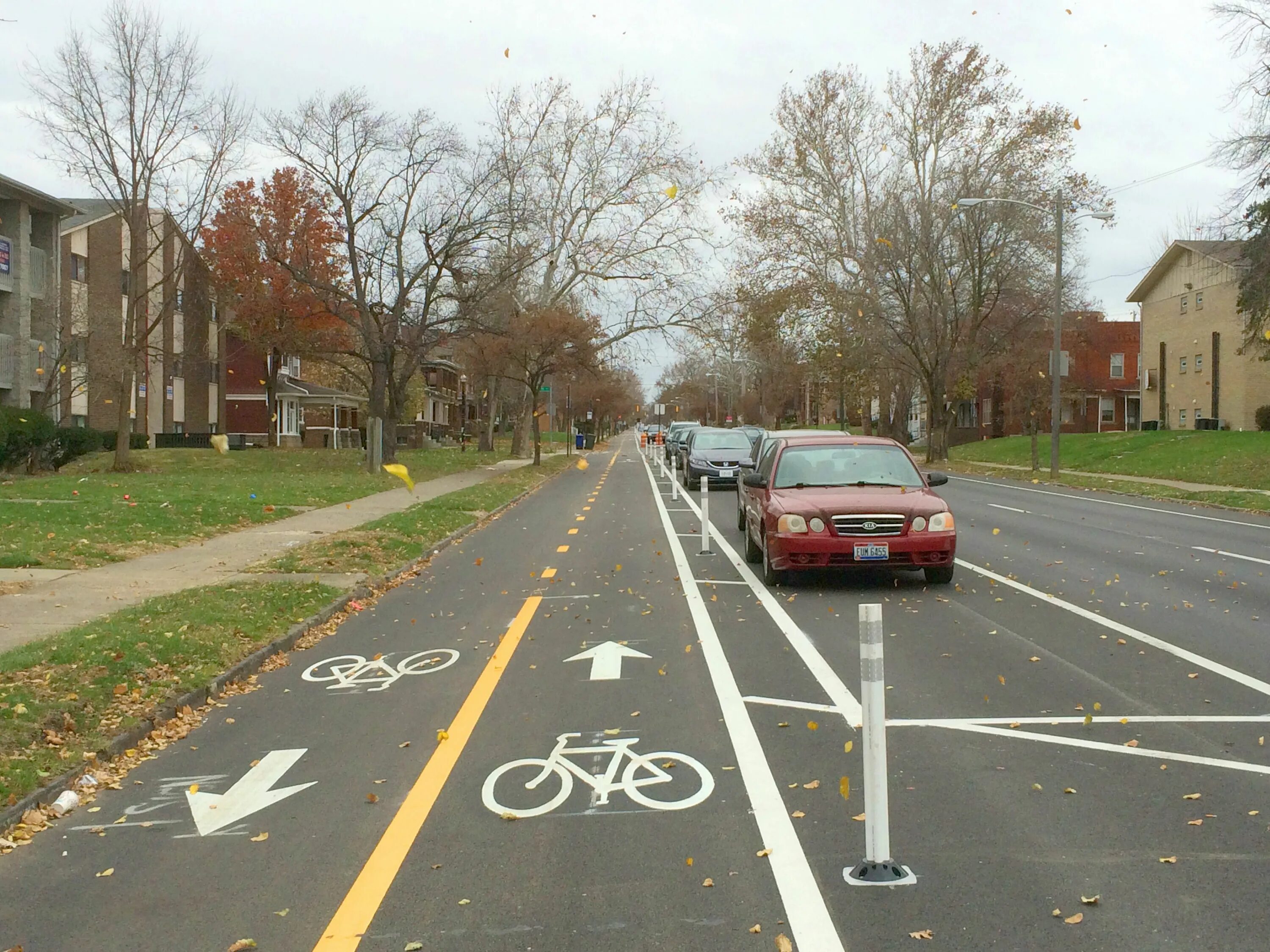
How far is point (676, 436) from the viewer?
1921 inches

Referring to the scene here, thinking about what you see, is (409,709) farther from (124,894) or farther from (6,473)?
(6,473)

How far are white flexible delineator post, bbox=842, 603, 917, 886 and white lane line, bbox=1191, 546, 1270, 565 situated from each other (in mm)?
11334

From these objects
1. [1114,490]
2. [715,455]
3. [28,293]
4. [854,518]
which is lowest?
[1114,490]

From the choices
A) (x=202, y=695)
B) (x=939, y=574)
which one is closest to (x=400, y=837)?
(x=202, y=695)

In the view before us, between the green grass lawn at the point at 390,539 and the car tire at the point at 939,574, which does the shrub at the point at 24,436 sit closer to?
the green grass lawn at the point at 390,539

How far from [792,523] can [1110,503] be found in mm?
15751

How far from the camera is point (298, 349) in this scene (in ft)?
166

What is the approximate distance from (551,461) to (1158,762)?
42.3m

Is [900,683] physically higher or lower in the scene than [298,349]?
lower

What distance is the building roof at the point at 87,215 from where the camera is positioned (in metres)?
45.1

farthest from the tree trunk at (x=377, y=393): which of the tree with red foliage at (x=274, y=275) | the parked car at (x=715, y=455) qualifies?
the parked car at (x=715, y=455)

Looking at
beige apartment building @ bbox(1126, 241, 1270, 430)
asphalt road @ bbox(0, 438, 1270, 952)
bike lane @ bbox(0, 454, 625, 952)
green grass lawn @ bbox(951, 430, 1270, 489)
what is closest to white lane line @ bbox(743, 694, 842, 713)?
asphalt road @ bbox(0, 438, 1270, 952)

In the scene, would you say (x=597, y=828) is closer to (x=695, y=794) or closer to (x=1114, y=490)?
(x=695, y=794)

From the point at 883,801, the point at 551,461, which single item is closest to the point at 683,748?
the point at 883,801
